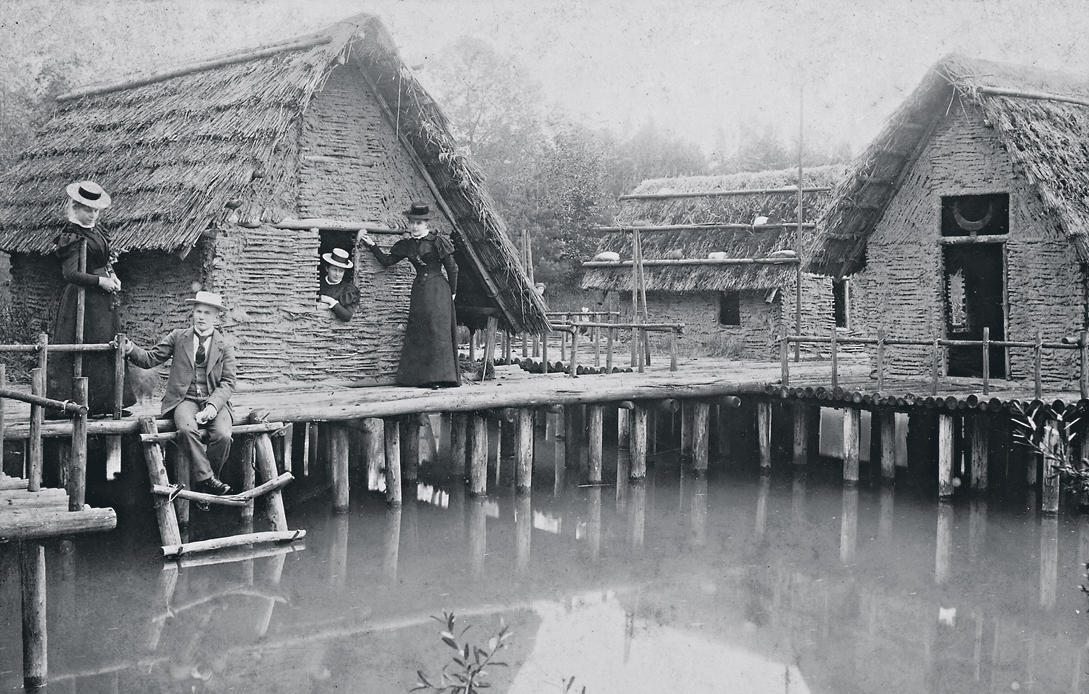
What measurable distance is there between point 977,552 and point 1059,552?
2.45 feet

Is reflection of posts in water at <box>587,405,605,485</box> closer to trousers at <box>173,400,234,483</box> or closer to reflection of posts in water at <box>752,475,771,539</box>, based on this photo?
reflection of posts in water at <box>752,475,771,539</box>

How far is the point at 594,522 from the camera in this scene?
38.5 feet

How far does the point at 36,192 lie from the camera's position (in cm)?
1364

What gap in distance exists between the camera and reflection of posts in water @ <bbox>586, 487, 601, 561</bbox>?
34.5 ft

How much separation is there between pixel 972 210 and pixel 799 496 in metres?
5.41

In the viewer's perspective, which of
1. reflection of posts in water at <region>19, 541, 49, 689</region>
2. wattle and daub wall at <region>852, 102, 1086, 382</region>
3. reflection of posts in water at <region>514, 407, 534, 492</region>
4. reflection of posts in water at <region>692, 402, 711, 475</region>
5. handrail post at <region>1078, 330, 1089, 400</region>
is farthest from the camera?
reflection of posts in water at <region>692, 402, 711, 475</region>

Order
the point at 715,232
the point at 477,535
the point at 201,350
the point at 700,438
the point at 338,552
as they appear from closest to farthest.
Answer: the point at 201,350
the point at 338,552
the point at 477,535
the point at 700,438
the point at 715,232

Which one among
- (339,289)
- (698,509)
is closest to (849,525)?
(698,509)

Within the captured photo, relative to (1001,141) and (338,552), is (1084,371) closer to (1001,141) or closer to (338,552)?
(1001,141)

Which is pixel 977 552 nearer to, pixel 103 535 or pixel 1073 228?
pixel 1073 228

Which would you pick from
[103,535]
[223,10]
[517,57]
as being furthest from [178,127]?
[517,57]

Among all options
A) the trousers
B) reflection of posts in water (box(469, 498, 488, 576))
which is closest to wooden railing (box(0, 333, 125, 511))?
the trousers

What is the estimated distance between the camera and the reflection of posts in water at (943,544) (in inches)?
380

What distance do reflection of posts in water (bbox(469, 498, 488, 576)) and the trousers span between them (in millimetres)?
2458
